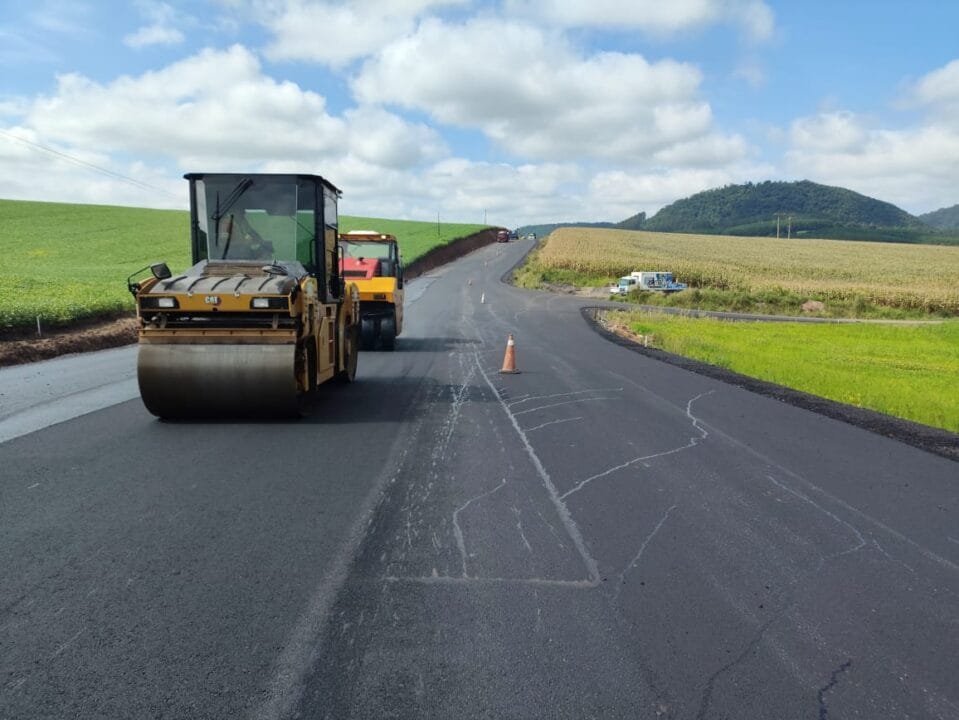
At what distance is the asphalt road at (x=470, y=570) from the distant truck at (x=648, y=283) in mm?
34644

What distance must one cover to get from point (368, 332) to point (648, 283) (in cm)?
2913

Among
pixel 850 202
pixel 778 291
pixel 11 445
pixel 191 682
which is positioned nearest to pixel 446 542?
pixel 191 682

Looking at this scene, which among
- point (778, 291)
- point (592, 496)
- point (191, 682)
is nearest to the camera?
point (191, 682)

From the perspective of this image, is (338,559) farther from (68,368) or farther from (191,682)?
(68,368)

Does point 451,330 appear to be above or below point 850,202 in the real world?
below

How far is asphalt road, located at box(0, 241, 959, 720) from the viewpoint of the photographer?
10.5ft

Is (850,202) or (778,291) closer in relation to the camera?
(778,291)

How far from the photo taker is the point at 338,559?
4570 mm

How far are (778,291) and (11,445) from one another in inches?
1699

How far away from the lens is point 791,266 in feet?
212

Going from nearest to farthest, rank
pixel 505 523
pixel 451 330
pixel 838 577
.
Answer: pixel 838 577 < pixel 505 523 < pixel 451 330

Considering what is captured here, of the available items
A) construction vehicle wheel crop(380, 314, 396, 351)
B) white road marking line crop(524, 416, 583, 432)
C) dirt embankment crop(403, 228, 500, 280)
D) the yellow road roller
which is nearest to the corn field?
dirt embankment crop(403, 228, 500, 280)

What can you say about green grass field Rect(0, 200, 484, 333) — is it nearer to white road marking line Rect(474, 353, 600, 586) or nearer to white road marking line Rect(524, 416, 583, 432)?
white road marking line Rect(524, 416, 583, 432)

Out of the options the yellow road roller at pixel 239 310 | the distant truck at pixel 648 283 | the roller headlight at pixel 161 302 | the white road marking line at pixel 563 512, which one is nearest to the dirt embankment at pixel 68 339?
the yellow road roller at pixel 239 310
